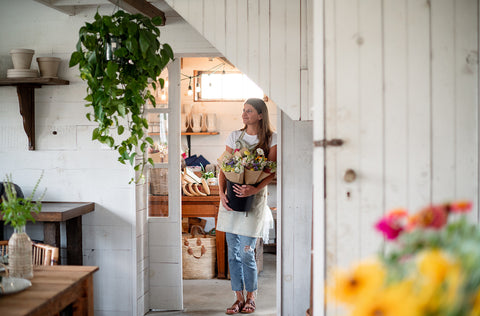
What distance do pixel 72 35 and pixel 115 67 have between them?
134 centimetres

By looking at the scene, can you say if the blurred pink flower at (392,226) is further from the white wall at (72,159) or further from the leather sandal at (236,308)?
the leather sandal at (236,308)

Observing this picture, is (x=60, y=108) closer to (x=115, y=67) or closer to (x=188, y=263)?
(x=115, y=67)

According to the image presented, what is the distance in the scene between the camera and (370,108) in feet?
6.32

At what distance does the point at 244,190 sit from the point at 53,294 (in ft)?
→ 6.21

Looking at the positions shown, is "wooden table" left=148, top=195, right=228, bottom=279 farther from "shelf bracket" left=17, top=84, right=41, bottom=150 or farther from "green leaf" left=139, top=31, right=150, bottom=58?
"green leaf" left=139, top=31, right=150, bottom=58

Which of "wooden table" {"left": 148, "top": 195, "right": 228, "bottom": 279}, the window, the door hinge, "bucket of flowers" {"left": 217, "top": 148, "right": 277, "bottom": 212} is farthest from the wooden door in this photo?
the window

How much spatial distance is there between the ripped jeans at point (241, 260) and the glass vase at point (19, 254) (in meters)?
1.92

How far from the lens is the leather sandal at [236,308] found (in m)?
4.07

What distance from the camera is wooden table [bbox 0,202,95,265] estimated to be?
3.37 meters

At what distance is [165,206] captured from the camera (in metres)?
4.08

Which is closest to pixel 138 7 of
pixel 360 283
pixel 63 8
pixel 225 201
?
pixel 63 8

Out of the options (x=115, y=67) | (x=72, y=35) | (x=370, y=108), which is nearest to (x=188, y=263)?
(x=72, y=35)

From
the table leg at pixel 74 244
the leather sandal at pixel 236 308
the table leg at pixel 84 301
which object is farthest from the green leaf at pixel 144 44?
the leather sandal at pixel 236 308

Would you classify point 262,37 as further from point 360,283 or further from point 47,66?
point 360,283
